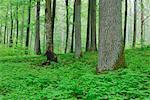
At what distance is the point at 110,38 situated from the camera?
10445mm

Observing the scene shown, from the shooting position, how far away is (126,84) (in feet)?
27.2

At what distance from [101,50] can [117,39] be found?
2.27 ft

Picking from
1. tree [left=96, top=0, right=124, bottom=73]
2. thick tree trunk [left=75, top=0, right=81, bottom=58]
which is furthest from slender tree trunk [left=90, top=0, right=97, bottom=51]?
tree [left=96, top=0, right=124, bottom=73]

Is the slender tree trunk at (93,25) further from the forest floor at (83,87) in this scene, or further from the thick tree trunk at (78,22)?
the forest floor at (83,87)

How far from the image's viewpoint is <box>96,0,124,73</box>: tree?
10.4m

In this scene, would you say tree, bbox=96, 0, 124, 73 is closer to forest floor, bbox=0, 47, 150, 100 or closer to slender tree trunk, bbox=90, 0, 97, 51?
forest floor, bbox=0, 47, 150, 100

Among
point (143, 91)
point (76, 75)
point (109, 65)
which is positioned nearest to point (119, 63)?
point (109, 65)

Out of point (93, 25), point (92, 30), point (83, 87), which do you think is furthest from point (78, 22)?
point (83, 87)

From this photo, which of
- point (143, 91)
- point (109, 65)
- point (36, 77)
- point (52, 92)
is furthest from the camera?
point (36, 77)

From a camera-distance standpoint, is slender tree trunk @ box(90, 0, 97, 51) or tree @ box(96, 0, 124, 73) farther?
slender tree trunk @ box(90, 0, 97, 51)

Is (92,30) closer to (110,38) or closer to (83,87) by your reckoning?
(110,38)

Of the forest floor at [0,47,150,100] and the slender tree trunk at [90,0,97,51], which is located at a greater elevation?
the slender tree trunk at [90,0,97,51]

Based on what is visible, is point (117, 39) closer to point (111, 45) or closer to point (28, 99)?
point (111, 45)

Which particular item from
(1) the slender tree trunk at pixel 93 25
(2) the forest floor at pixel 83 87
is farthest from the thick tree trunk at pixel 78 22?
(1) the slender tree trunk at pixel 93 25
